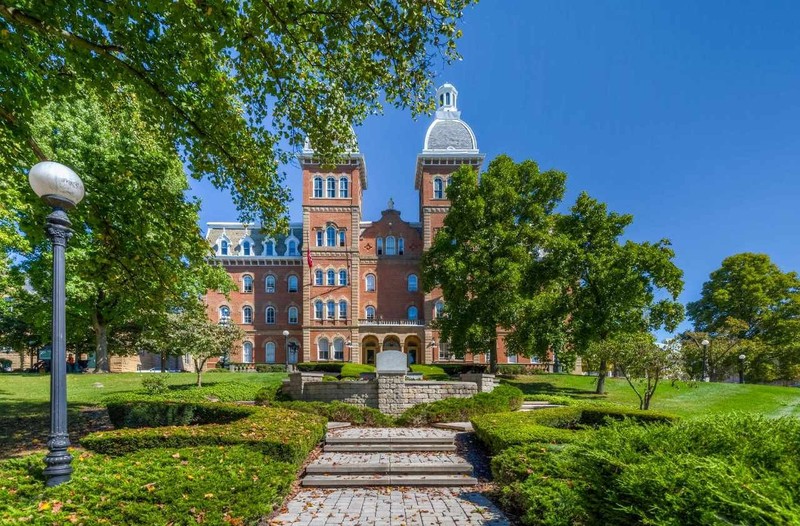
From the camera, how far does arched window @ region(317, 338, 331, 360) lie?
1458 inches

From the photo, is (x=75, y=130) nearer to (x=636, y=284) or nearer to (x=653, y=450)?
(x=653, y=450)

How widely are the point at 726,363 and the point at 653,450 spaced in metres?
35.0

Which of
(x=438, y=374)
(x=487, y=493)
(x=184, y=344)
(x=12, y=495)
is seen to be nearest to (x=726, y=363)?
(x=438, y=374)

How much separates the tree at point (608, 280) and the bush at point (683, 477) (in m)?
17.7

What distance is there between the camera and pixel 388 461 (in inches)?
321

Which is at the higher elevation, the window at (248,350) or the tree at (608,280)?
the tree at (608,280)

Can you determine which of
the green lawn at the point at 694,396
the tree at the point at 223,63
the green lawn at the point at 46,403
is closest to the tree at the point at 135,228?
the tree at the point at 223,63

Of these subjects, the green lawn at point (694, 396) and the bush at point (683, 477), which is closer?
the bush at point (683, 477)

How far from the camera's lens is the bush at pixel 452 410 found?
12.0 m

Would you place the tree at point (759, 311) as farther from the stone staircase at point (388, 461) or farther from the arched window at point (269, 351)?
the arched window at point (269, 351)

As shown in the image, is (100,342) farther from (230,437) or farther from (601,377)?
(601,377)

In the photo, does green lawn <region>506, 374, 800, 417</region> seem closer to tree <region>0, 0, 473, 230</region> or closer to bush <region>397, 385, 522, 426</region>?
bush <region>397, 385, 522, 426</region>

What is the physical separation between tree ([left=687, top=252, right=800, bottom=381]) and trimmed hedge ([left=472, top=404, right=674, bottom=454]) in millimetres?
25434

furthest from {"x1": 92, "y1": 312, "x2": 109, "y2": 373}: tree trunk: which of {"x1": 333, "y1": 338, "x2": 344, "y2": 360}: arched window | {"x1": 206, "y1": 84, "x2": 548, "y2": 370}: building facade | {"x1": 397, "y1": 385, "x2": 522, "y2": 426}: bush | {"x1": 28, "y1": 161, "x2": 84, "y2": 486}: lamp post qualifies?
{"x1": 28, "y1": 161, "x2": 84, "y2": 486}: lamp post
